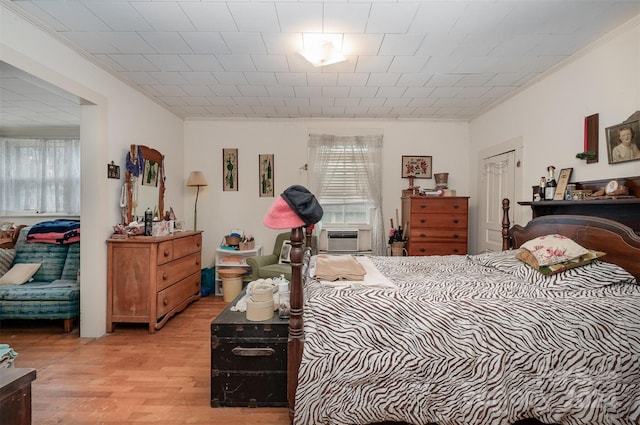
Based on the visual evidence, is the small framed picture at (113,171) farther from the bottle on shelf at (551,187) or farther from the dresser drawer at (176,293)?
the bottle on shelf at (551,187)

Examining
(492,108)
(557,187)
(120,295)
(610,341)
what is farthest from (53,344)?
(492,108)

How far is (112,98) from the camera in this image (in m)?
3.17

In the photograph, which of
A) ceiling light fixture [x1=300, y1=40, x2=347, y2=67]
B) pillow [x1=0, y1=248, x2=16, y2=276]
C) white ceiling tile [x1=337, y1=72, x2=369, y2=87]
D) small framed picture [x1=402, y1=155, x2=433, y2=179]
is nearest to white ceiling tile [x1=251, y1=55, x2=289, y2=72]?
ceiling light fixture [x1=300, y1=40, x2=347, y2=67]

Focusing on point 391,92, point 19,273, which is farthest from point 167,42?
point 19,273

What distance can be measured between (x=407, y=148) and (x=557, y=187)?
2191 millimetres

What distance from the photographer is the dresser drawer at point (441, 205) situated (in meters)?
4.10

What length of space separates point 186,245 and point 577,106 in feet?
13.9

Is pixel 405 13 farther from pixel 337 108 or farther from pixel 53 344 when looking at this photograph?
pixel 53 344

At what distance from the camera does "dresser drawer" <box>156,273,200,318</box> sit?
3.20 m

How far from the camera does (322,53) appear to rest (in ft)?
8.33

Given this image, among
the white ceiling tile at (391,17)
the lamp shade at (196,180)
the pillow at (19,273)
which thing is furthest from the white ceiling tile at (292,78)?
the pillow at (19,273)

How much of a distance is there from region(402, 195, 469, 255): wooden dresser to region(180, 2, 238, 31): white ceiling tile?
9.53 ft

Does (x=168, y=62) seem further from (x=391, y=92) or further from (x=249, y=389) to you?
(x=249, y=389)

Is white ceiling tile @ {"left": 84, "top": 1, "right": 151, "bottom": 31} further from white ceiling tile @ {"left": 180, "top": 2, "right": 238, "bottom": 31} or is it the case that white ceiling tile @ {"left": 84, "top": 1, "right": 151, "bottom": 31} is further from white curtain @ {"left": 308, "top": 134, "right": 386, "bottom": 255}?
white curtain @ {"left": 308, "top": 134, "right": 386, "bottom": 255}
